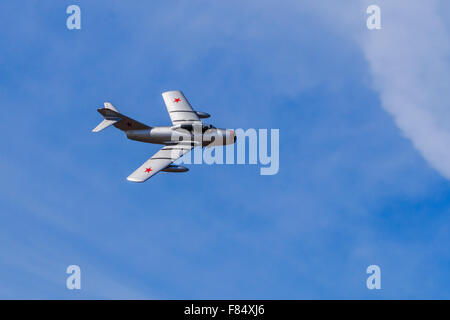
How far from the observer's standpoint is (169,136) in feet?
216

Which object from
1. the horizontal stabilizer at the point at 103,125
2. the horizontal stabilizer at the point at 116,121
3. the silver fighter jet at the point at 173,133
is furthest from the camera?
the horizontal stabilizer at the point at 116,121

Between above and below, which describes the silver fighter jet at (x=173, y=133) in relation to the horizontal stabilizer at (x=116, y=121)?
below

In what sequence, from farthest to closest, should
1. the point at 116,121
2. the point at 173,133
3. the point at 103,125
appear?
the point at 116,121
the point at 103,125
the point at 173,133

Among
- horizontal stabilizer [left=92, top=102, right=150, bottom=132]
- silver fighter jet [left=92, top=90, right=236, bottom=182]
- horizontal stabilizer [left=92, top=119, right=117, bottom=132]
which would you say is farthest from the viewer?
horizontal stabilizer [left=92, top=102, right=150, bottom=132]

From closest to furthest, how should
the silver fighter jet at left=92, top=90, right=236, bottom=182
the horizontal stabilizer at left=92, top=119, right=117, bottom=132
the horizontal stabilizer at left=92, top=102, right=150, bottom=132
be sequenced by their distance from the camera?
the silver fighter jet at left=92, top=90, right=236, bottom=182 → the horizontal stabilizer at left=92, top=119, right=117, bottom=132 → the horizontal stabilizer at left=92, top=102, right=150, bottom=132

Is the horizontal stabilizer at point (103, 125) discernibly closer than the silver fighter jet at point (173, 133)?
No

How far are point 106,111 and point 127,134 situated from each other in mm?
3484

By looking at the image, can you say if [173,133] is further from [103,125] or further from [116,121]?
[103,125]

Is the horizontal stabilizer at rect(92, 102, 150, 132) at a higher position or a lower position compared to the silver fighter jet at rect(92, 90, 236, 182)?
higher

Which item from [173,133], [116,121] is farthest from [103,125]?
[173,133]

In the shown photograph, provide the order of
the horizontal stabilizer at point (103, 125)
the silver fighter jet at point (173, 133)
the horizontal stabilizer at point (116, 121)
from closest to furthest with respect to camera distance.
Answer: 1. the silver fighter jet at point (173, 133)
2. the horizontal stabilizer at point (103, 125)
3. the horizontal stabilizer at point (116, 121)

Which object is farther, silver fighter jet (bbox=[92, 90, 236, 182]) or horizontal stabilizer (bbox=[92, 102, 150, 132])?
horizontal stabilizer (bbox=[92, 102, 150, 132])

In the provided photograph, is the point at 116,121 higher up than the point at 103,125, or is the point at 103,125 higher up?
the point at 116,121
